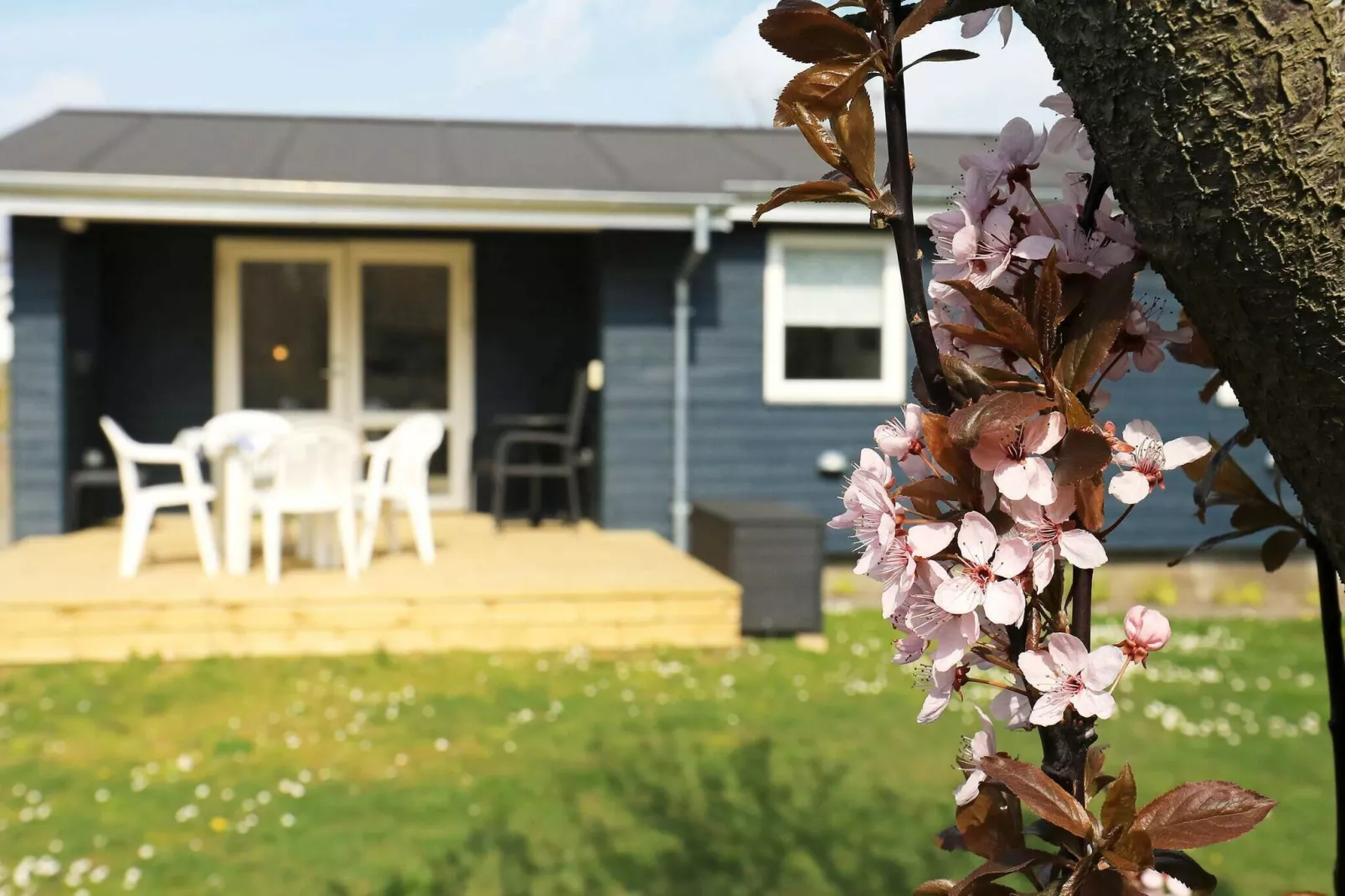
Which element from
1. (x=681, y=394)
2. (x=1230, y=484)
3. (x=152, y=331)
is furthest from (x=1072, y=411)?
(x=152, y=331)

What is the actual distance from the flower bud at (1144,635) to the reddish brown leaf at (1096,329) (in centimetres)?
14

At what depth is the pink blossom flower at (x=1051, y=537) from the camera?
72 cm

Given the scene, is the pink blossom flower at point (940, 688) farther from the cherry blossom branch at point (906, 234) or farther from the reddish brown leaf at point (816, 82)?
the reddish brown leaf at point (816, 82)

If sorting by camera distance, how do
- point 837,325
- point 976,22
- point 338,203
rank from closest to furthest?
point 976,22 → point 338,203 → point 837,325

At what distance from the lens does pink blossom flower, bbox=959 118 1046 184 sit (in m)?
0.80

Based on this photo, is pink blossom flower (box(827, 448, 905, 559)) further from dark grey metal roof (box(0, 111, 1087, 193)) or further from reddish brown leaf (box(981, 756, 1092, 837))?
dark grey metal roof (box(0, 111, 1087, 193))

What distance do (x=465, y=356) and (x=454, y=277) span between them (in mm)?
656

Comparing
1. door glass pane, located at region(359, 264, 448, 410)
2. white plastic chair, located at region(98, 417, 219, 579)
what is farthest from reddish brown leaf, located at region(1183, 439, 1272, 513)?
door glass pane, located at region(359, 264, 448, 410)

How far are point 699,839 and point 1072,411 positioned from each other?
3358 millimetres

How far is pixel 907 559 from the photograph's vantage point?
746 mm

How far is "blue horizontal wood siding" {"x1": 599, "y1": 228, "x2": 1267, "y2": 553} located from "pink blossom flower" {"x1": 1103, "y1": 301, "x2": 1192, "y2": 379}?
316 inches

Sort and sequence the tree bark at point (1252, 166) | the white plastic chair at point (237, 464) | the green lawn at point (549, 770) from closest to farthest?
the tree bark at point (1252, 166) < the green lawn at point (549, 770) < the white plastic chair at point (237, 464)

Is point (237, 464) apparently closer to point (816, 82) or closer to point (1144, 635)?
point (816, 82)

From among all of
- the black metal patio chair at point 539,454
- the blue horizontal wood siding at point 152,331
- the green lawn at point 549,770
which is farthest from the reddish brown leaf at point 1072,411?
the blue horizontal wood siding at point 152,331
